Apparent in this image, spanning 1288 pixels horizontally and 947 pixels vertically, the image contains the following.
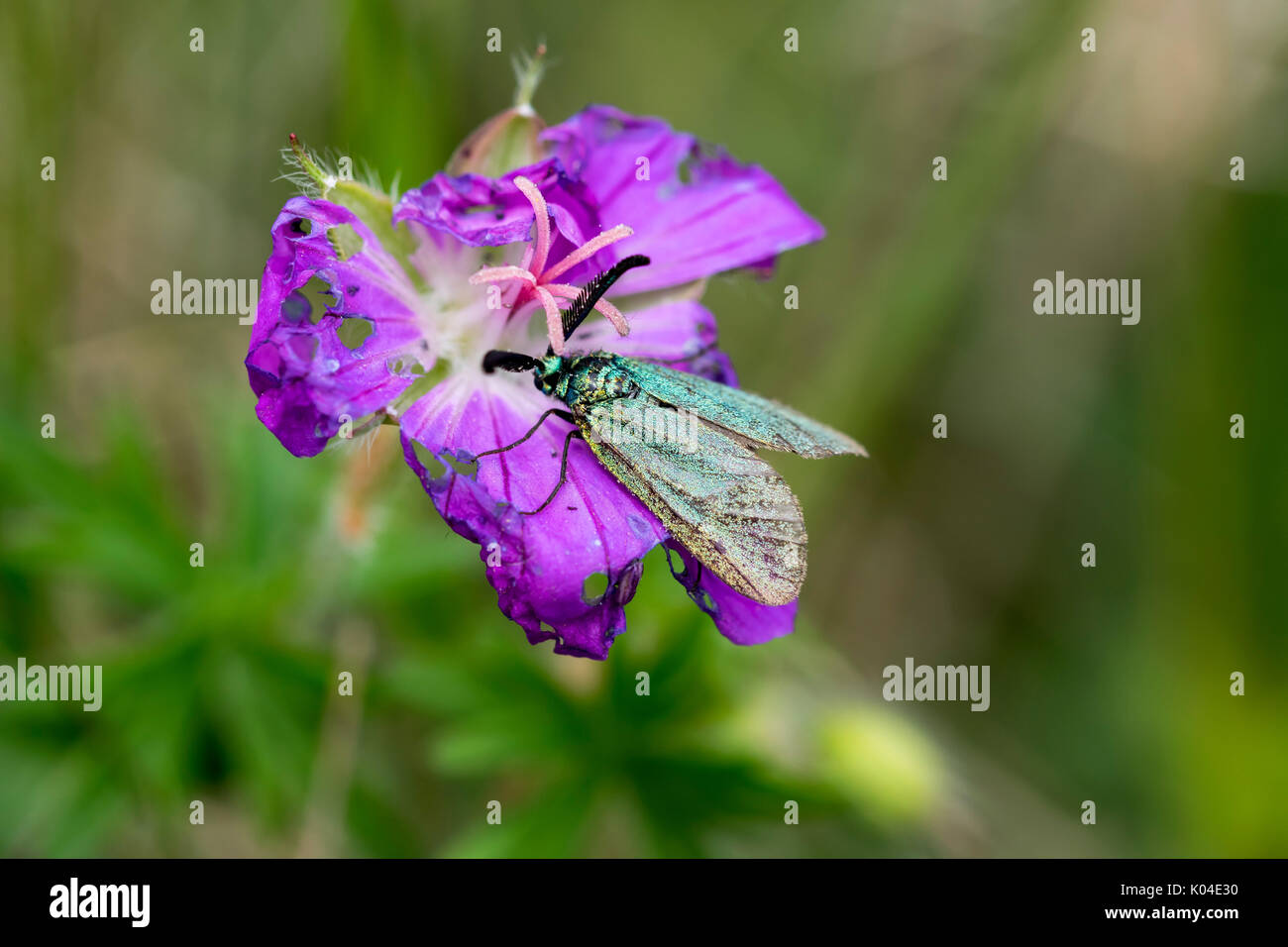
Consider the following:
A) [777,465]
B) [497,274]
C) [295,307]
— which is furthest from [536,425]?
[777,465]

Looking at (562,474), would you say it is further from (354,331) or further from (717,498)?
(354,331)

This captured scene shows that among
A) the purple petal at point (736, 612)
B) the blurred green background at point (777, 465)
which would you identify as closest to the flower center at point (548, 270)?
the purple petal at point (736, 612)

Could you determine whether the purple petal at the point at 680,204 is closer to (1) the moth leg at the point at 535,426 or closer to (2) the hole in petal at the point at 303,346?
(1) the moth leg at the point at 535,426
